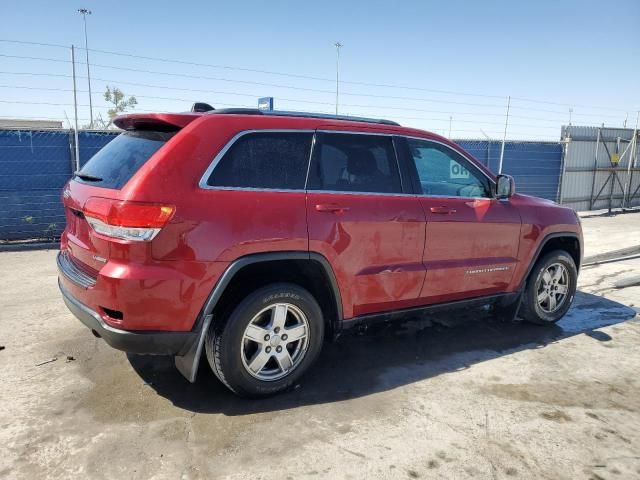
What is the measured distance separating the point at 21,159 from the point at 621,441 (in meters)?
9.37

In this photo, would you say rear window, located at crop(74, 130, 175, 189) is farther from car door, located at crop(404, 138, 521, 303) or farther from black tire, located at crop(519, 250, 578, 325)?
black tire, located at crop(519, 250, 578, 325)

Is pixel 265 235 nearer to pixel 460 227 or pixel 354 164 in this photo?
pixel 354 164

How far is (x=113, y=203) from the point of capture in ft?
9.00

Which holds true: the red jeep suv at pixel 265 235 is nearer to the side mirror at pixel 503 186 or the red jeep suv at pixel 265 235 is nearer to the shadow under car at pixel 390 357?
the side mirror at pixel 503 186

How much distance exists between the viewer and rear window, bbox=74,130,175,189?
9.68 feet

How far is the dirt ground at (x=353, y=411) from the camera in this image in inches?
102

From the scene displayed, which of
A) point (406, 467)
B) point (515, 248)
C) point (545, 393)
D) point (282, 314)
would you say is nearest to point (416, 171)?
point (515, 248)

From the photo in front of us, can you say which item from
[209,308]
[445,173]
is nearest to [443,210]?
[445,173]

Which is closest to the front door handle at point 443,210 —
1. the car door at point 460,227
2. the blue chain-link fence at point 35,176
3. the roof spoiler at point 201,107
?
the car door at point 460,227

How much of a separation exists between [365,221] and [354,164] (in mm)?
453

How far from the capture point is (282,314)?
10.6ft

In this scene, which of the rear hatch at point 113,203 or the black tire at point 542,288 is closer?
the rear hatch at point 113,203

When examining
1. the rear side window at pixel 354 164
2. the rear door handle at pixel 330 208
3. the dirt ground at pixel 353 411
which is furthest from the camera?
the rear side window at pixel 354 164

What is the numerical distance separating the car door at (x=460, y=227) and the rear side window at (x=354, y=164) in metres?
0.24
